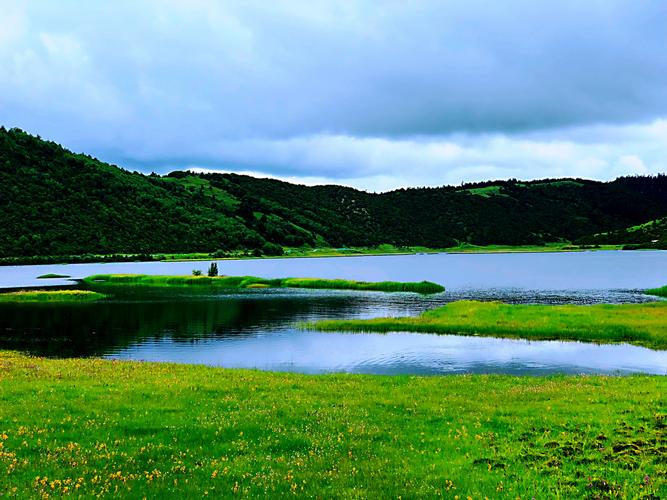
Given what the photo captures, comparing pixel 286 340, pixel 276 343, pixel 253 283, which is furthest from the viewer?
pixel 253 283

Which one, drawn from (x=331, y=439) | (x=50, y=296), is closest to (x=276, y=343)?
(x=331, y=439)

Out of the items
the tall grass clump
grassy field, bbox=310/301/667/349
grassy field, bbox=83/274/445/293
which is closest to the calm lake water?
grassy field, bbox=310/301/667/349

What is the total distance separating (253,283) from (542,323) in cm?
8411

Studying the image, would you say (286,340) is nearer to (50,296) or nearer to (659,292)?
(50,296)

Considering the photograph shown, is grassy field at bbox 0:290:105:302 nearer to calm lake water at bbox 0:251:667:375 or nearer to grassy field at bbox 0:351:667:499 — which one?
calm lake water at bbox 0:251:667:375

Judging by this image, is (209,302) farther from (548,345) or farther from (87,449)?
(87,449)

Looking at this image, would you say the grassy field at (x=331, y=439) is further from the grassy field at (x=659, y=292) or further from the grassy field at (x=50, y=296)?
the grassy field at (x=659, y=292)

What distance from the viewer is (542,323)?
2411 inches

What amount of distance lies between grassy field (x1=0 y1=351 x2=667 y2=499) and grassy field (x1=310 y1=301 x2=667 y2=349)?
93.8 ft

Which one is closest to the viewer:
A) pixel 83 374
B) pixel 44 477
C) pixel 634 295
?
pixel 44 477

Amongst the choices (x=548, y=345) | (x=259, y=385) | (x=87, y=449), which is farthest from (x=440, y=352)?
(x=87, y=449)

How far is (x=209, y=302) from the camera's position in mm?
98250

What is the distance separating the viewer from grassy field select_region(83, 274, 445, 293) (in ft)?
389

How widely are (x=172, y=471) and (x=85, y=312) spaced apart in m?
73.7
